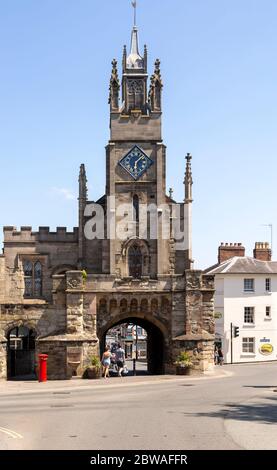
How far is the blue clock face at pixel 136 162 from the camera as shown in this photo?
46594mm

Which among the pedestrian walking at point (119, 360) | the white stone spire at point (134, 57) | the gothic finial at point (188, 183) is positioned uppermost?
the white stone spire at point (134, 57)

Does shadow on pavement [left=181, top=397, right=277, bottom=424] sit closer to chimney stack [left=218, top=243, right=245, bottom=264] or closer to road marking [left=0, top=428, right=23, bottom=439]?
road marking [left=0, top=428, right=23, bottom=439]

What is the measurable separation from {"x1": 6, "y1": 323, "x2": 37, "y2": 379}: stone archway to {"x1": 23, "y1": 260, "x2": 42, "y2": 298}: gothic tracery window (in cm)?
233

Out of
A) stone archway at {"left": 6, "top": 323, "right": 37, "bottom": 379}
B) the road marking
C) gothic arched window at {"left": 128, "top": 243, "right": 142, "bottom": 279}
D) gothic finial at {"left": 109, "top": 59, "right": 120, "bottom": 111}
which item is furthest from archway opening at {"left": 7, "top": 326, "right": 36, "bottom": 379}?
the road marking

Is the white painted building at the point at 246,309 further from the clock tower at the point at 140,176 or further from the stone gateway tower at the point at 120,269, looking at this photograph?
the clock tower at the point at 140,176

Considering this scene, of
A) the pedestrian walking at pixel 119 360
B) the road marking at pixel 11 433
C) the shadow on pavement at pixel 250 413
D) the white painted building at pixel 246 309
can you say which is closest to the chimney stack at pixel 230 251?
the white painted building at pixel 246 309

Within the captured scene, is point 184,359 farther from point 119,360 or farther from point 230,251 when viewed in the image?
point 230,251

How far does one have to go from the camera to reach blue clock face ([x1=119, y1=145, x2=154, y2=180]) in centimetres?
4659

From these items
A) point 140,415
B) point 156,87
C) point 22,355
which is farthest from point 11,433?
point 156,87

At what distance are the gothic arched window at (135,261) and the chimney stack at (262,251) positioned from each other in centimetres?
2295

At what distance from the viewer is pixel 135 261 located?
153 ft
